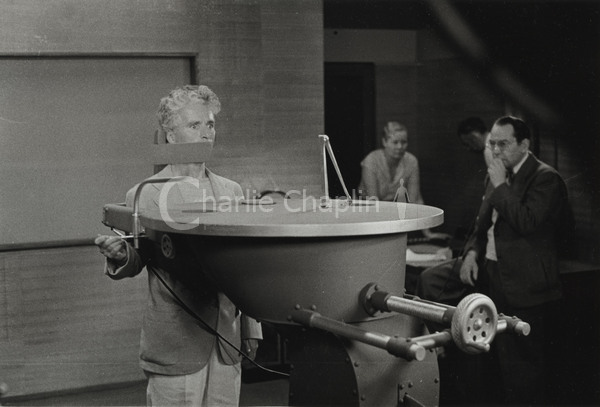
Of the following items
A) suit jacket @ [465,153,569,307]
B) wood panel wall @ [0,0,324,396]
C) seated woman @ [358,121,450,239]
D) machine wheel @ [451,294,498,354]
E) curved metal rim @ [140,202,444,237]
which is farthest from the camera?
seated woman @ [358,121,450,239]

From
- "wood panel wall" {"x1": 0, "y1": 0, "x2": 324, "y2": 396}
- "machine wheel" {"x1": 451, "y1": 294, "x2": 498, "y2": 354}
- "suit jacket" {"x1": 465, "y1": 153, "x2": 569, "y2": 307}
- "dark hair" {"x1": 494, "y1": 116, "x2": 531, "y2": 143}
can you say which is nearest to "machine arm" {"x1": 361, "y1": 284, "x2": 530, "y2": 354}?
"machine wheel" {"x1": 451, "y1": 294, "x2": 498, "y2": 354}

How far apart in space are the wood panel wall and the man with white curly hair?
206 centimetres

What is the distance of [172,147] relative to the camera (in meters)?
3.08

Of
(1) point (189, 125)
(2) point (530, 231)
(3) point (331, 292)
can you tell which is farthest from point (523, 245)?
(3) point (331, 292)

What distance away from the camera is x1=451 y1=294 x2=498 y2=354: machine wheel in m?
2.12

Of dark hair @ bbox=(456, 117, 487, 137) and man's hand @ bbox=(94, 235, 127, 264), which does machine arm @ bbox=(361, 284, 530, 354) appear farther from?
dark hair @ bbox=(456, 117, 487, 137)

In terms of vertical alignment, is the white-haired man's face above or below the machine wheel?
above

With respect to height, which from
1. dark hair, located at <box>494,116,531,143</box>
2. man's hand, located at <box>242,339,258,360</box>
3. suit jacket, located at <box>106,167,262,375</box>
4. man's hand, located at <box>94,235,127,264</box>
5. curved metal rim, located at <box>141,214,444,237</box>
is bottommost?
man's hand, located at <box>242,339,258,360</box>

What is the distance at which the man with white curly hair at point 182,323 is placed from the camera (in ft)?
9.55

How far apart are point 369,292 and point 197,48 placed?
3.09 meters

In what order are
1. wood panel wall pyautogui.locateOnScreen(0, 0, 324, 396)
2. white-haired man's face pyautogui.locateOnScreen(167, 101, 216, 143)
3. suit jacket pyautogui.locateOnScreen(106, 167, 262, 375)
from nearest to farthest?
suit jacket pyautogui.locateOnScreen(106, 167, 262, 375) → white-haired man's face pyautogui.locateOnScreen(167, 101, 216, 143) → wood panel wall pyautogui.locateOnScreen(0, 0, 324, 396)

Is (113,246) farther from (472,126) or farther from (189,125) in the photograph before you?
(472,126)

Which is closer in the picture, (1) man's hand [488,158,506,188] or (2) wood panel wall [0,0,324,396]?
(1) man's hand [488,158,506,188]

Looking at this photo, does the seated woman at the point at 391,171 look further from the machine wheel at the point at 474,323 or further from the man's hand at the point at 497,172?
the machine wheel at the point at 474,323
